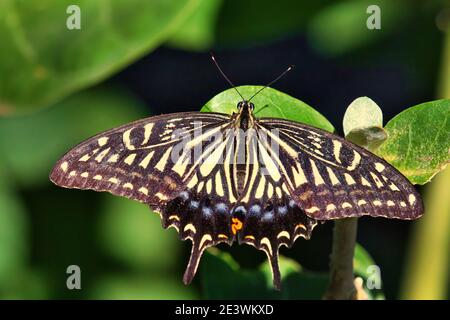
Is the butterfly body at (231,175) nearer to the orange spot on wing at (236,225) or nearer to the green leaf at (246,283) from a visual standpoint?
the orange spot on wing at (236,225)

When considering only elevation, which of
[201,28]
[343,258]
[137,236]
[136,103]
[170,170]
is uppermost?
[136,103]

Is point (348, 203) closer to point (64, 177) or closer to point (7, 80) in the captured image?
point (64, 177)

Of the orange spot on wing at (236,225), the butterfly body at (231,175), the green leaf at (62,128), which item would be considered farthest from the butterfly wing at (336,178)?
the green leaf at (62,128)

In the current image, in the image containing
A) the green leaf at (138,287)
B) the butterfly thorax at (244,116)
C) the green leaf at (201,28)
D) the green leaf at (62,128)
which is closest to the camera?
the butterfly thorax at (244,116)

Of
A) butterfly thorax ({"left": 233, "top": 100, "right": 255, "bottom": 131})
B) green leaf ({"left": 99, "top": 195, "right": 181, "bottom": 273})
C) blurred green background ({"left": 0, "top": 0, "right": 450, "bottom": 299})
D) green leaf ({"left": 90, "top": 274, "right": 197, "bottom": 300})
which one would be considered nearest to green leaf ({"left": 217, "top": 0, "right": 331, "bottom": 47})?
blurred green background ({"left": 0, "top": 0, "right": 450, "bottom": 299})

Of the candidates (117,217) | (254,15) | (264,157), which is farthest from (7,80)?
(117,217)

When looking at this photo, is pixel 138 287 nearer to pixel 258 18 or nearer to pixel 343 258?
pixel 258 18

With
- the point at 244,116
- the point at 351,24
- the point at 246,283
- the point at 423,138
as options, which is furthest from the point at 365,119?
the point at 351,24
